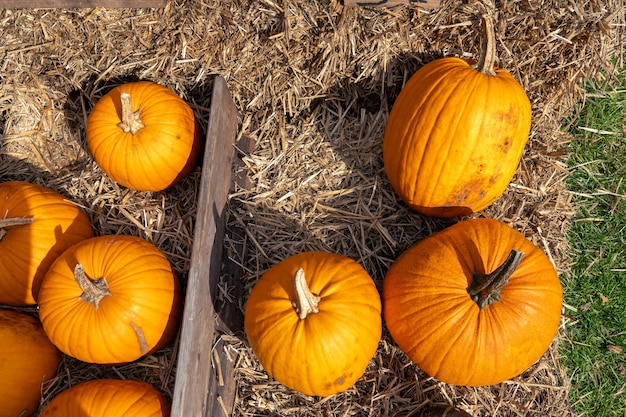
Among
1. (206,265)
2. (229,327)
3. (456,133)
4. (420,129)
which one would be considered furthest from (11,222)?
(456,133)

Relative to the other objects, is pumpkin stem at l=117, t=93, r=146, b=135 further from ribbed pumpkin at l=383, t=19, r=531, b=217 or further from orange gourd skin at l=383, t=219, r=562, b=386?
orange gourd skin at l=383, t=219, r=562, b=386

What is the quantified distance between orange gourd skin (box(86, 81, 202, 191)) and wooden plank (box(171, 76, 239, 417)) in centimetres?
25

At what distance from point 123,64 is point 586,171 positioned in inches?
135

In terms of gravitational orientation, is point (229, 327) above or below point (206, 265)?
below

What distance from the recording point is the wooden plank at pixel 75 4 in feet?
11.0

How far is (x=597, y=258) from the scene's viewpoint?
354cm

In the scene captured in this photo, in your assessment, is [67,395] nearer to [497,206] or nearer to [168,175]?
[168,175]

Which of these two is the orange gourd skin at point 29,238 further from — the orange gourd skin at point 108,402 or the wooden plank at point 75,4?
the wooden plank at point 75,4

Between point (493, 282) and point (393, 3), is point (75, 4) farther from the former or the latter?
point (493, 282)

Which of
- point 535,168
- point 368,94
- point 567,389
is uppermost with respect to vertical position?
point 368,94

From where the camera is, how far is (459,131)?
261 cm

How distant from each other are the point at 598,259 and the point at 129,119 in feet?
10.9

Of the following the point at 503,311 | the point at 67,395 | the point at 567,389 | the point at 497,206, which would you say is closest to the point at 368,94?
the point at 497,206

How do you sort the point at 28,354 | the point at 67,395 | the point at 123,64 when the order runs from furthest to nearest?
the point at 123,64
the point at 28,354
the point at 67,395
